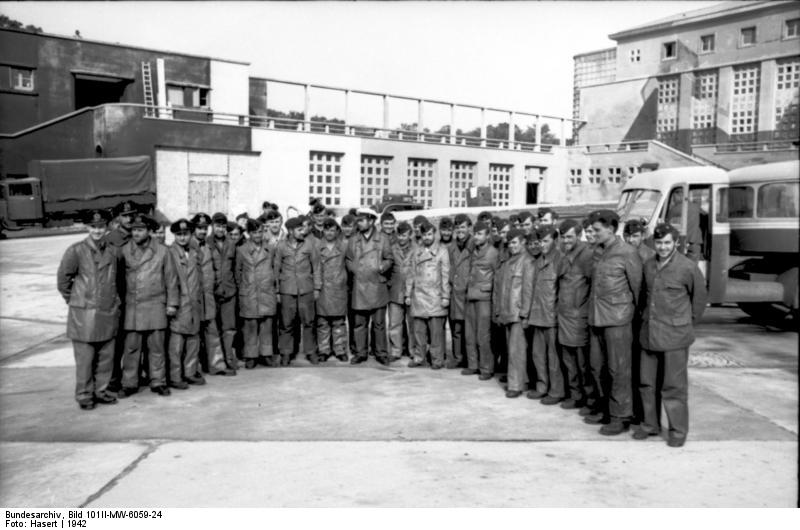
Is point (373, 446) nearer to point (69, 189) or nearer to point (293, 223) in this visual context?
point (293, 223)

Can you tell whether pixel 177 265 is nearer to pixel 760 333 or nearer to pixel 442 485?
pixel 442 485

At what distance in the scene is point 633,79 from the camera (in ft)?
87.2

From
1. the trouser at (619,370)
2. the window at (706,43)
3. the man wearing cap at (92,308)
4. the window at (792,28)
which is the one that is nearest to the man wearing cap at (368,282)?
the man wearing cap at (92,308)

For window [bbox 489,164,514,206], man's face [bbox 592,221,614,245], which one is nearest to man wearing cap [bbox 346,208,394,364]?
man's face [bbox 592,221,614,245]

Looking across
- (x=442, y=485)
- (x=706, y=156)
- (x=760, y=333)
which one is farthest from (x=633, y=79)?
(x=442, y=485)

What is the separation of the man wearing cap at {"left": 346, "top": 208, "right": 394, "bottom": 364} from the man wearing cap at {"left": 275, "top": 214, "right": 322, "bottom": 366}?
0.48 m

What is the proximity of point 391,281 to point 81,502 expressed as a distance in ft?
15.8

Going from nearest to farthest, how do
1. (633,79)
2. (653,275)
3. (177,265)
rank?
(653,275)
(177,265)
(633,79)

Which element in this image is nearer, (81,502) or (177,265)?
(81,502)

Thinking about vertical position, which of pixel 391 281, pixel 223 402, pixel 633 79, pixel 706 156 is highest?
pixel 633 79

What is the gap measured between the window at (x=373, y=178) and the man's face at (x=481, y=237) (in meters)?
20.4

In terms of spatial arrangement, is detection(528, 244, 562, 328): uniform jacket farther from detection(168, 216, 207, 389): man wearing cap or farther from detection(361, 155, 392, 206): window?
detection(361, 155, 392, 206): window

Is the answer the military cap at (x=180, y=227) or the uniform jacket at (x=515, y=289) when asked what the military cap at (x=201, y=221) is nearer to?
the military cap at (x=180, y=227)

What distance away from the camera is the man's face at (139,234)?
6.65m
